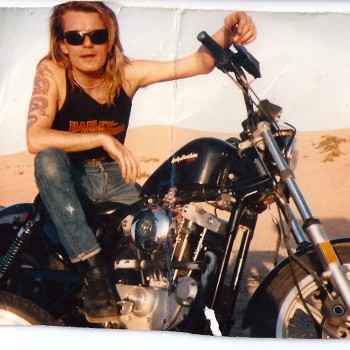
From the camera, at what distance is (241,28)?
191 cm

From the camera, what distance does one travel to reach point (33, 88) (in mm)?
2285

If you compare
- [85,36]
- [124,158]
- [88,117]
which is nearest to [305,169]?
[124,158]

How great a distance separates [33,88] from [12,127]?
217 millimetres

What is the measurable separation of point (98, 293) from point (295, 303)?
67cm

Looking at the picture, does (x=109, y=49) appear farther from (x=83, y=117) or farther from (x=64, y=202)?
(x=64, y=202)

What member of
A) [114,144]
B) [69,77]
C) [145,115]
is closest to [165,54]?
[145,115]

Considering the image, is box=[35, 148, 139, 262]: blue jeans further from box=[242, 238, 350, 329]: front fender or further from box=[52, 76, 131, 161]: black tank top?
box=[242, 238, 350, 329]: front fender

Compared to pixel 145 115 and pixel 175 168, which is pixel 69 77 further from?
pixel 175 168

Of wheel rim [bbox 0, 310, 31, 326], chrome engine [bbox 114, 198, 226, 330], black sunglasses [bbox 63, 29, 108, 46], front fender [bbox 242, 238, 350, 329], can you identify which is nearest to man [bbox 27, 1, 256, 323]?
black sunglasses [bbox 63, 29, 108, 46]

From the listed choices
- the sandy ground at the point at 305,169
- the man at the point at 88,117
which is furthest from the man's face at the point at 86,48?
the sandy ground at the point at 305,169

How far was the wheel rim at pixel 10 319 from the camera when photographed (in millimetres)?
2010

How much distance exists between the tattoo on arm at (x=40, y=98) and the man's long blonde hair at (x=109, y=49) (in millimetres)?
73

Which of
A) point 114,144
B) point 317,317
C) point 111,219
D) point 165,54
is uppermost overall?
point 165,54

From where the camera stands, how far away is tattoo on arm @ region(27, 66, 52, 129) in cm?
216
